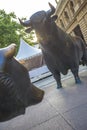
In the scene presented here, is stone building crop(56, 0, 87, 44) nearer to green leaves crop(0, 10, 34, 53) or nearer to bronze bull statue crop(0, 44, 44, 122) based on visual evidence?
green leaves crop(0, 10, 34, 53)

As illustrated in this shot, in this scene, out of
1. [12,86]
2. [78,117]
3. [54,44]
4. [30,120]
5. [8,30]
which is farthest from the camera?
[8,30]

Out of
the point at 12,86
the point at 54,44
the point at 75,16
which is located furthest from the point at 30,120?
the point at 75,16

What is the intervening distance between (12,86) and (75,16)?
2355 centimetres

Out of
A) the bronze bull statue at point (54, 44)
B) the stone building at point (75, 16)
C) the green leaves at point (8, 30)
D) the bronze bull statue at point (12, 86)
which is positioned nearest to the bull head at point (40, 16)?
the bronze bull statue at point (54, 44)

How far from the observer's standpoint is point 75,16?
2431cm

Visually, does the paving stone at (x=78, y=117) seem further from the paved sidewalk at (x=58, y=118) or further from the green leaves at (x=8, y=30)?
the green leaves at (x=8, y=30)

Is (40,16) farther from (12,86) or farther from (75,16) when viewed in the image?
(75,16)

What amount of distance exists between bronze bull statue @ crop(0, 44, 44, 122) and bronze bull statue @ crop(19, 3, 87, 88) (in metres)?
2.82

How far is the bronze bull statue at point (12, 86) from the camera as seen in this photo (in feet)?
4.99

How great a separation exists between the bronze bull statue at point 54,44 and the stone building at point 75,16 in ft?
51.2

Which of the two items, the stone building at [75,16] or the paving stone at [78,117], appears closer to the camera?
the paving stone at [78,117]

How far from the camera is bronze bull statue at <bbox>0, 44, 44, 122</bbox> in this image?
1521 millimetres

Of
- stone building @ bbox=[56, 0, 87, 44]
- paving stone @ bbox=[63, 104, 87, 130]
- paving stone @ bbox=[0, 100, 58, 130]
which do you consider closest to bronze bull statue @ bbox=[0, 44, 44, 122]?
paving stone @ bbox=[63, 104, 87, 130]

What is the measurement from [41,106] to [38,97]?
1941mm
